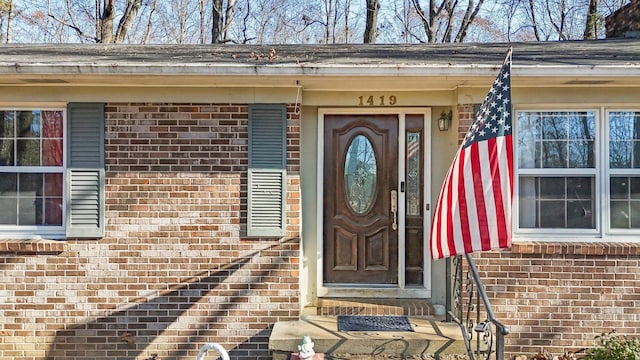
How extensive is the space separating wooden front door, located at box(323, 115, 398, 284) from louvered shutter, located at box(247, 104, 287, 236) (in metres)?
0.75

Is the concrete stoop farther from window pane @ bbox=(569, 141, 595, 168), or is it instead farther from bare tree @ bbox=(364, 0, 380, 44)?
bare tree @ bbox=(364, 0, 380, 44)

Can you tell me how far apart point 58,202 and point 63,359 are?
1543 mm

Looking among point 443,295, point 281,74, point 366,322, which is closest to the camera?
point 281,74

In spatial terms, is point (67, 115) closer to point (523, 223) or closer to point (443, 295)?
point (443, 295)

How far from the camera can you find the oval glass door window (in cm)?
581

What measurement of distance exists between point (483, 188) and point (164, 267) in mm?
3156

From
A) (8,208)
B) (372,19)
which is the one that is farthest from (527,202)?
(372,19)

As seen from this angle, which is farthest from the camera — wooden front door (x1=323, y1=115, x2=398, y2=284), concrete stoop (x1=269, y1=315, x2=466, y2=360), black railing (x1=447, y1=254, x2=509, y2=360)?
wooden front door (x1=323, y1=115, x2=398, y2=284)

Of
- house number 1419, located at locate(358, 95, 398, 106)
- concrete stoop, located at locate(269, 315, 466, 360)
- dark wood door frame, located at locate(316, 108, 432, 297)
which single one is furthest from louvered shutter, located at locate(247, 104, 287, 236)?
concrete stoop, located at locate(269, 315, 466, 360)

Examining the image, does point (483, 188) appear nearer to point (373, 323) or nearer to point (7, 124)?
point (373, 323)

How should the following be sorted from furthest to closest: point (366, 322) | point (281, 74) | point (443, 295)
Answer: point (443, 295) < point (366, 322) < point (281, 74)

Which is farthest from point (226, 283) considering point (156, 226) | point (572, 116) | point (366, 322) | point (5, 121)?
point (572, 116)

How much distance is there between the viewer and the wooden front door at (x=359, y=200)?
5781 millimetres

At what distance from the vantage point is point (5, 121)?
5281mm
